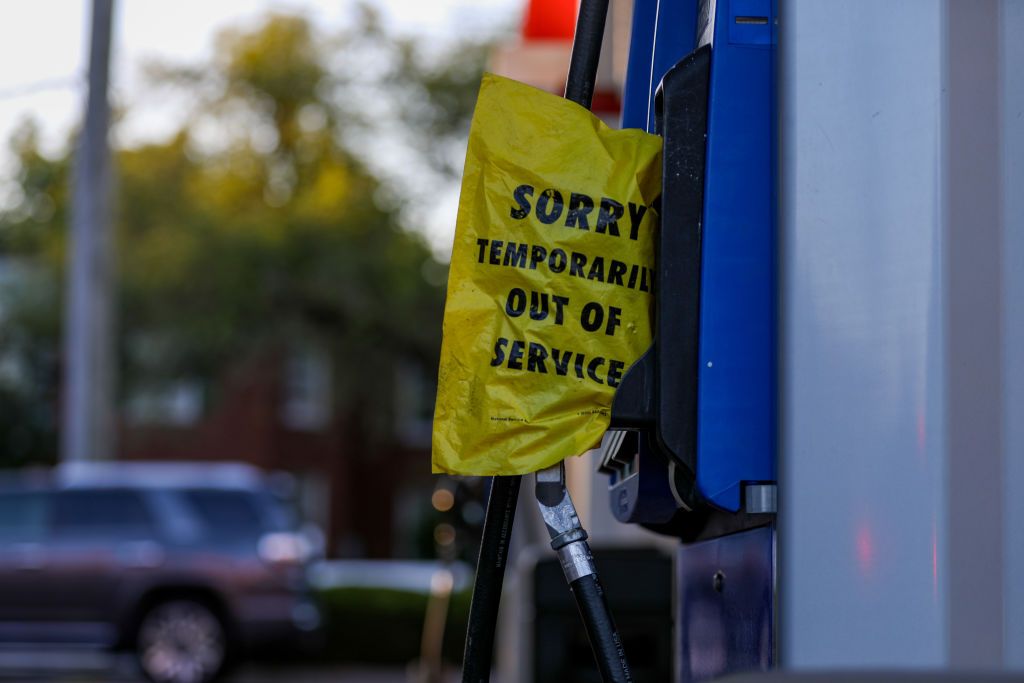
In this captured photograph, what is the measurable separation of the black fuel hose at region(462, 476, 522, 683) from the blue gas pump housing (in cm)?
24

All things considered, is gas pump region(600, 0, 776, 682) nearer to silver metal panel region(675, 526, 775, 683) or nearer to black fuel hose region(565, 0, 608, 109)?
silver metal panel region(675, 526, 775, 683)

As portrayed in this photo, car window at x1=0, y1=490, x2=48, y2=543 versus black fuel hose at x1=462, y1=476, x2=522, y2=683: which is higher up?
car window at x1=0, y1=490, x2=48, y2=543

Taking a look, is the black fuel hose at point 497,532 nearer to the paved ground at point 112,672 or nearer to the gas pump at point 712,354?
the gas pump at point 712,354

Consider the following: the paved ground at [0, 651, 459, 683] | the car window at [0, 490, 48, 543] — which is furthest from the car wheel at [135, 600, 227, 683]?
the car window at [0, 490, 48, 543]

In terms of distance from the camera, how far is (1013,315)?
5.91 ft

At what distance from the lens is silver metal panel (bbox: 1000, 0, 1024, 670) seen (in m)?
1.74

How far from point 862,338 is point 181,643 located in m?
13.9

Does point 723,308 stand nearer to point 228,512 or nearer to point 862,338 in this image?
point 862,338

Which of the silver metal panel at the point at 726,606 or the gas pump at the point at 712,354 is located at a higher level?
the gas pump at the point at 712,354

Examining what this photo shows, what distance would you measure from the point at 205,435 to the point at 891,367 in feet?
99.9

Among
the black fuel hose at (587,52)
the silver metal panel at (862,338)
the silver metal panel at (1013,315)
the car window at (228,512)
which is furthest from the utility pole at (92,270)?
the silver metal panel at (1013,315)

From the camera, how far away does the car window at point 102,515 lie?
15.0 metres

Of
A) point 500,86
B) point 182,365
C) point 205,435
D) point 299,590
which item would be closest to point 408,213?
point 182,365

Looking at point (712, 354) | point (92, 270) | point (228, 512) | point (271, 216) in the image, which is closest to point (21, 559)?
point (228, 512)
